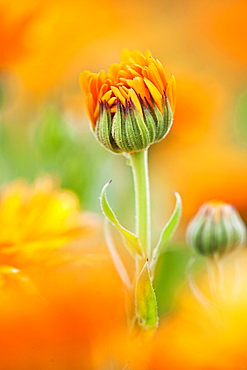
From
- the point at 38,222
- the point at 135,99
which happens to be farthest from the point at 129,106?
the point at 38,222

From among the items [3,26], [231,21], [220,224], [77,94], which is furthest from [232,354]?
[231,21]

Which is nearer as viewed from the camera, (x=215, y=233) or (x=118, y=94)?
(x=118, y=94)

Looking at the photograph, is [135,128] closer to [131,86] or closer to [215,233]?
[131,86]

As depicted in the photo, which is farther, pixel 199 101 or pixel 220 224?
pixel 199 101

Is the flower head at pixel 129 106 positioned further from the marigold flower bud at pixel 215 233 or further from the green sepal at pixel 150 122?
the marigold flower bud at pixel 215 233

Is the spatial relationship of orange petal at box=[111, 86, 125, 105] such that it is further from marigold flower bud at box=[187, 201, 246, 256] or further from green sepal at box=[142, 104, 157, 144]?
marigold flower bud at box=[187, 201, 246, 256]

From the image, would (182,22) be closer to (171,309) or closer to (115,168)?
(115,168)

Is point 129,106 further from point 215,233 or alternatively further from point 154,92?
point 215,233
